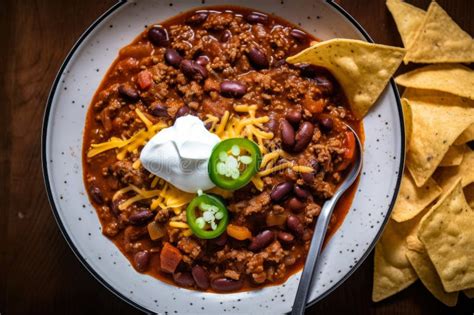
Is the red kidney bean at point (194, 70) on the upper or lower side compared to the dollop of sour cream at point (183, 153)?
upper

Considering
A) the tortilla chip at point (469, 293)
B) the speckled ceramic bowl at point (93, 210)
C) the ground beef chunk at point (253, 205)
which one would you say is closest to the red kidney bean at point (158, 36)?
the speckled ceramic bowl at point (93, 210)

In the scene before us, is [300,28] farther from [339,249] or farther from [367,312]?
[367,312]

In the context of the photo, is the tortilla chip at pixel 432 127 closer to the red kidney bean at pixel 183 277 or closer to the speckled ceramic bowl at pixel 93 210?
the speckled ceramic bowl at pixel 93 210

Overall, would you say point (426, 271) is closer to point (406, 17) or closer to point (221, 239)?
point (221, 239)

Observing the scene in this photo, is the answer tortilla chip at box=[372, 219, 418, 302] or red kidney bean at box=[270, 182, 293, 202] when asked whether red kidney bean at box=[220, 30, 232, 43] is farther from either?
tortilla chip at box=[372, 219, 418, 302]

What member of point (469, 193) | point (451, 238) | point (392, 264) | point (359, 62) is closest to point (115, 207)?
point (359, 62)
